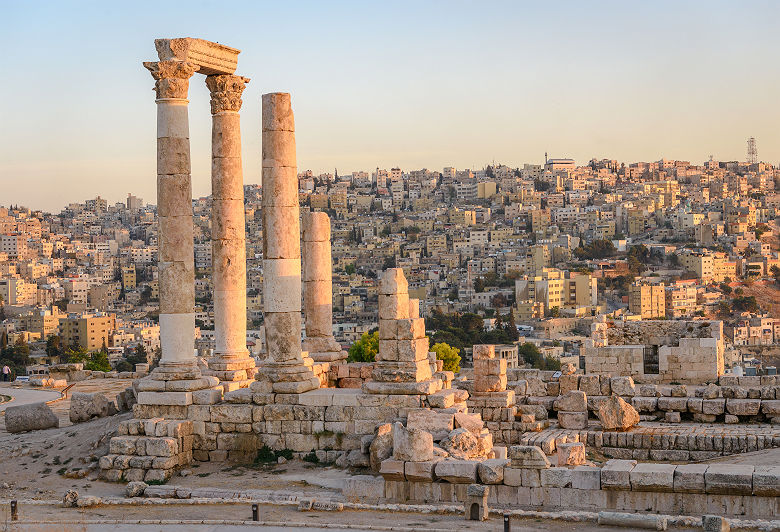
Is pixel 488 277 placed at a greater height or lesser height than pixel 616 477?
greater

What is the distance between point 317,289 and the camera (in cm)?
2380

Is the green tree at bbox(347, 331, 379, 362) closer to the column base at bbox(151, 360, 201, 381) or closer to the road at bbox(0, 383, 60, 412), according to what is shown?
the road at bbox(0, 383, 60, 412)

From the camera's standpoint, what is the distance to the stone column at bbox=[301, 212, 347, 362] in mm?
23469

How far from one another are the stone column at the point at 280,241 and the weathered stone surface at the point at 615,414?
551cm

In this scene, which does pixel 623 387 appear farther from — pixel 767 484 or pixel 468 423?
pixel 767 484

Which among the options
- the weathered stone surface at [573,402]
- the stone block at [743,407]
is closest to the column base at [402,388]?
the weathered stone surface at [573,402]

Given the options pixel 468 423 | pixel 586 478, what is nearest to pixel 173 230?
pixel 468 423

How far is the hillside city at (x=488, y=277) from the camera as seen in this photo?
118 metres

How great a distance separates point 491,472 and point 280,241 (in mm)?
6817

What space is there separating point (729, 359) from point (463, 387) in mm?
75712

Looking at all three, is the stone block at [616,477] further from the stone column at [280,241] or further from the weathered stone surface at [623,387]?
the weathered stone surface at [623,387]

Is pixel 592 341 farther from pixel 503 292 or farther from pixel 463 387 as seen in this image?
pixel 503 292

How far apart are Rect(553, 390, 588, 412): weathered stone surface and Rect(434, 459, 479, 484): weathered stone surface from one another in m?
6.82

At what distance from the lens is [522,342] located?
109375 millimetres
